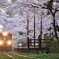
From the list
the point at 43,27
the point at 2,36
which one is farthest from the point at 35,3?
the point at 2,36

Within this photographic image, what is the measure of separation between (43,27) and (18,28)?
5778mm

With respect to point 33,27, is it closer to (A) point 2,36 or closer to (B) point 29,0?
(A) point 2,36

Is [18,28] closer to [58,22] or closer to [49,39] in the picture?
[49,39]

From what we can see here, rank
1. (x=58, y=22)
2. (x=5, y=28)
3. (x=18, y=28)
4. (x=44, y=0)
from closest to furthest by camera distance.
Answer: (x=44, y=0) < (x=58, y=22) < (x=18, y=28) < (x=5, y=28)

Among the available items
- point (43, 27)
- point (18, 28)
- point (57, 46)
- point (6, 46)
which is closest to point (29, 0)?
point (57, 46)

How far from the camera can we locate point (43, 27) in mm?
25125

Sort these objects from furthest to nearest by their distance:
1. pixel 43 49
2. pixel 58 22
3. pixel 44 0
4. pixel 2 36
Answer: pixel 2 36 → pixel 43 49 → pixel 58 22 → pixel 44 0

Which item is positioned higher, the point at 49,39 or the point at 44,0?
the point at 44,0

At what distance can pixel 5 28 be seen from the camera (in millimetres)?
31859

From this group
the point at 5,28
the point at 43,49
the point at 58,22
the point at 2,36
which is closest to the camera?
the point at 58,22

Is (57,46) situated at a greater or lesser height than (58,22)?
lesser

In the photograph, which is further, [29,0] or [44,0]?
[44,0]

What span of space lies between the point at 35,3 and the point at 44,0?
1151mm

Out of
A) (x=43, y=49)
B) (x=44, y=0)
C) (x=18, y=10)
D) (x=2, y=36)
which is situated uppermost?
(x=44, y=0)
